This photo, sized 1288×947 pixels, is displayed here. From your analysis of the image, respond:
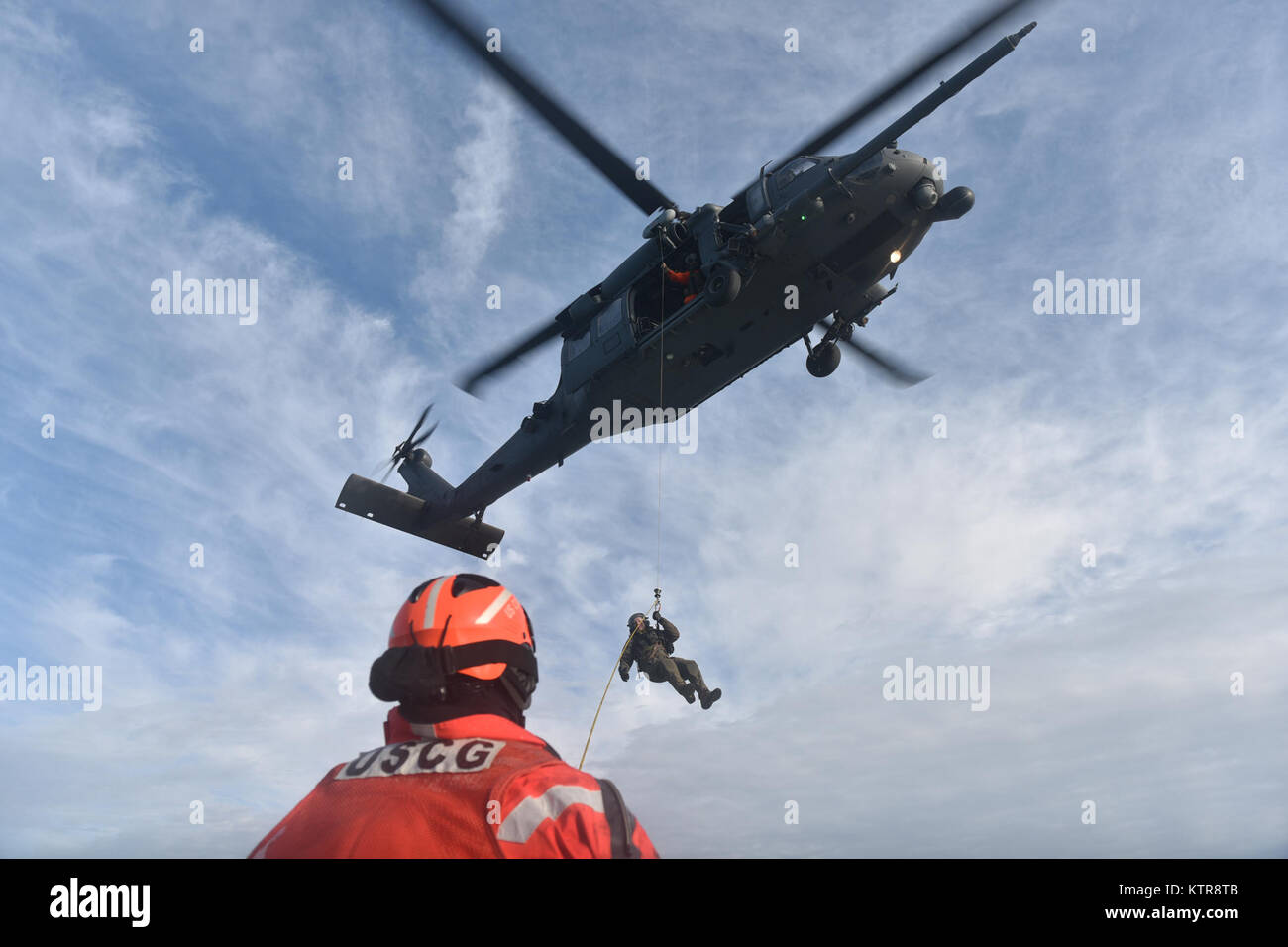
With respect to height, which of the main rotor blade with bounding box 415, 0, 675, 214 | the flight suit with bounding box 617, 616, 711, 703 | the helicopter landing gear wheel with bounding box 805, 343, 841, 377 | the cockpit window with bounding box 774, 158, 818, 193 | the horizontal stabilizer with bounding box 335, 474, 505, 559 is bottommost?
the flight suit with bounding box 617, 616, 711, 703

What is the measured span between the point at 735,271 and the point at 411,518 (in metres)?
9.47

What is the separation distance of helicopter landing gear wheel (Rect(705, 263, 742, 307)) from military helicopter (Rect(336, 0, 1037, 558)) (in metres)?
0.02

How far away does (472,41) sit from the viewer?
482 inches

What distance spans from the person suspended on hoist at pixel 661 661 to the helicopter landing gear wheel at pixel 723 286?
17.7 ft

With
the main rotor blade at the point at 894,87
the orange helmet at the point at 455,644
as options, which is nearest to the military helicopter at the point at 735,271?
the main rotor blade at the point at 894,87

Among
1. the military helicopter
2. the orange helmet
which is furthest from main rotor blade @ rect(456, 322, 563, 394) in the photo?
the orange helmet

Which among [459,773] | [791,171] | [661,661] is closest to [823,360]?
[791,171]

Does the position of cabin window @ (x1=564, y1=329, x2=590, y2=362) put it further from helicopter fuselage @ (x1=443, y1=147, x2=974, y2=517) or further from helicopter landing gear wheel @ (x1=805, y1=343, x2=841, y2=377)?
helicopter landing gear wheel @ (x1=805, y1=343, x2=841, y2=377)

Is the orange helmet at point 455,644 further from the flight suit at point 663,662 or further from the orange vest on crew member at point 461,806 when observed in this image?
the flight suit at point 663,662

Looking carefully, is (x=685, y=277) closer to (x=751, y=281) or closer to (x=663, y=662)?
(x=751, y=281)

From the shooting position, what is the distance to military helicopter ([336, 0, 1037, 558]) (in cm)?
1284

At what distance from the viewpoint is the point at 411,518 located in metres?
18.1

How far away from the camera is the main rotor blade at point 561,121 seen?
39.5ft

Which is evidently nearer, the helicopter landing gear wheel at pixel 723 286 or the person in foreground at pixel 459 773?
the person in foreground at pixel 459 773
